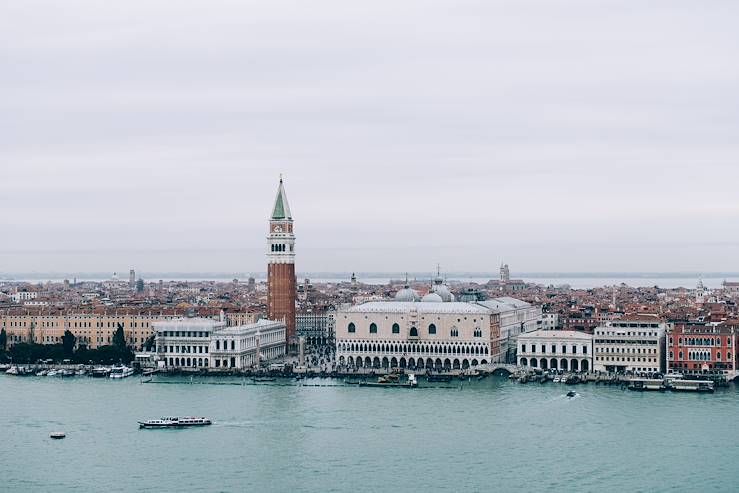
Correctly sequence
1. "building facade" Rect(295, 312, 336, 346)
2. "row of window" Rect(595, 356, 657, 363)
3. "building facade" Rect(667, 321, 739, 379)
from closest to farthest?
1. "building facade" Rect(667, 321, 739, 379)
2. "row of window" Rect(595, 356, 657, 363)
3. "building facade" Rect(295, 312, 336, 346)

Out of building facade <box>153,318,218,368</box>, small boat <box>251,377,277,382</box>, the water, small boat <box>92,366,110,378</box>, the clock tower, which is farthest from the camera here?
the clock tower

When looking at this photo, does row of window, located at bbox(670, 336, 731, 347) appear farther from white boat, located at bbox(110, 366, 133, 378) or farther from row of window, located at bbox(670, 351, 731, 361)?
white boat, located at bbox(110, 366, 133, 378)

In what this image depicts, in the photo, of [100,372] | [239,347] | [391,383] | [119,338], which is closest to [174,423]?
[391,383]

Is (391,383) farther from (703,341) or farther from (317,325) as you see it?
(317,325)

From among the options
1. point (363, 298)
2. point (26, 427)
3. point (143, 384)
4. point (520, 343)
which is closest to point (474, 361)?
point (520, 343)

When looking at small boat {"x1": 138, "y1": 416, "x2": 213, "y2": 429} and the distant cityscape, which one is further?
the distant cityscape

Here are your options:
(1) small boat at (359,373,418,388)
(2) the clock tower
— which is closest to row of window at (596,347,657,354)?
(1) small boat at (359,373,418,388)

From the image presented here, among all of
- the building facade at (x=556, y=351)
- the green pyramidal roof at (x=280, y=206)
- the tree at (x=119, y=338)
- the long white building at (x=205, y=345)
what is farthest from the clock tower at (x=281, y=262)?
the building facade at (x=556, y=351)

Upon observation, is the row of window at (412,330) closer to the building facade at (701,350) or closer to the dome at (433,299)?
the dome at (433,299)
